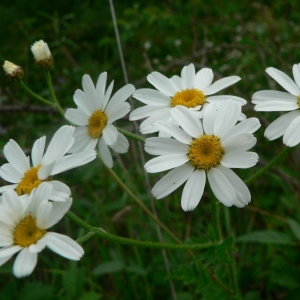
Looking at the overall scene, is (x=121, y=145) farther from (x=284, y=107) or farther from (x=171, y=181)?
(x=284, y=107)

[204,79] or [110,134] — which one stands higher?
[204,79]

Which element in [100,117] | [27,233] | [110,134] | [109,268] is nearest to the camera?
[27,233]

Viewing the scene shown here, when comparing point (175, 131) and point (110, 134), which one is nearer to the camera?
point (175, 131)

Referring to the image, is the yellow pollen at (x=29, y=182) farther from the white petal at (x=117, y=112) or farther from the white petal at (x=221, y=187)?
the white petal at (x=221, y=187)

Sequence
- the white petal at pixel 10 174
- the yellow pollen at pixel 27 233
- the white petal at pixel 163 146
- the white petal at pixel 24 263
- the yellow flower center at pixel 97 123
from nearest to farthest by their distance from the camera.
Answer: the white petal at pixel 24 263
the yellow pollen at pixel 27 233
the white petal at pixel 163 146
the white petal at pixel 10 174
the yellow flower center at pixel 97 123

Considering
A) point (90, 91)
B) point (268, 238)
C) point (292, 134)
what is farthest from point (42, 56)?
point (268, 238)

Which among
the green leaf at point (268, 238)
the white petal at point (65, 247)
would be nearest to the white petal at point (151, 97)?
the white petal at point (65, 247)
